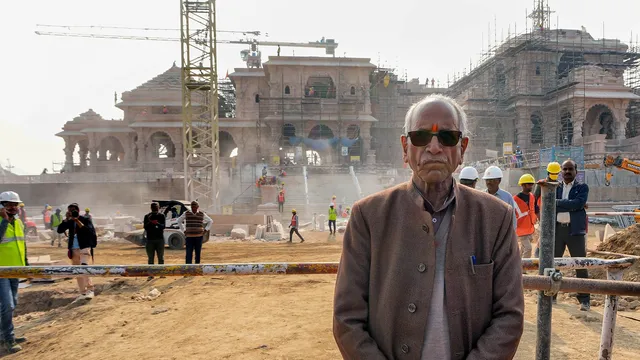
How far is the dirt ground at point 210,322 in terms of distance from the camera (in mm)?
4559

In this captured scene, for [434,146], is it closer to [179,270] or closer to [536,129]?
[179,270]

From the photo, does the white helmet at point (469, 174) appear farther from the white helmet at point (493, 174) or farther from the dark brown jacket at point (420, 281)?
the dark brown jacket at point (420, 281)

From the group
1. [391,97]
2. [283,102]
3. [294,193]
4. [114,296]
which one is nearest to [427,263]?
[114,296]

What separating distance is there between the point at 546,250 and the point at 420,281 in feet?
4.10

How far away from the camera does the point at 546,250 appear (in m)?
2.32

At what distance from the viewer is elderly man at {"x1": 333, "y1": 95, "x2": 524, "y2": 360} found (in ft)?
5.13

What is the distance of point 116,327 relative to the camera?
599 cm

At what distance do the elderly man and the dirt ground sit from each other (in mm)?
2982

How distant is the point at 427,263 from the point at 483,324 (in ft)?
1.23

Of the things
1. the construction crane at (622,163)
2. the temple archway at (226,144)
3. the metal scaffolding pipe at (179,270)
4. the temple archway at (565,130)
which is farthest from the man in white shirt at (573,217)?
the temple archway at (226,144)

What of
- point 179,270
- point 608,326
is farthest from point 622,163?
point 179,270

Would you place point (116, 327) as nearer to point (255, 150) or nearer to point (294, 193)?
point (294, 193)

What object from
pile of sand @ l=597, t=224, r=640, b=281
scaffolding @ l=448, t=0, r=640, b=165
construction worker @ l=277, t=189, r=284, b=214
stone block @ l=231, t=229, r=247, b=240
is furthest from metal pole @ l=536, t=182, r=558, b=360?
scaffolding @ l=448, t=0, r=640, b=165

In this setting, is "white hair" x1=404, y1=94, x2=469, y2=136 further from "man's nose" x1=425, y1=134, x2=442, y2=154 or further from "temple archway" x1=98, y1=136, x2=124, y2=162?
"temple archway" x1=98, y1=136, x2=124, y2=162
